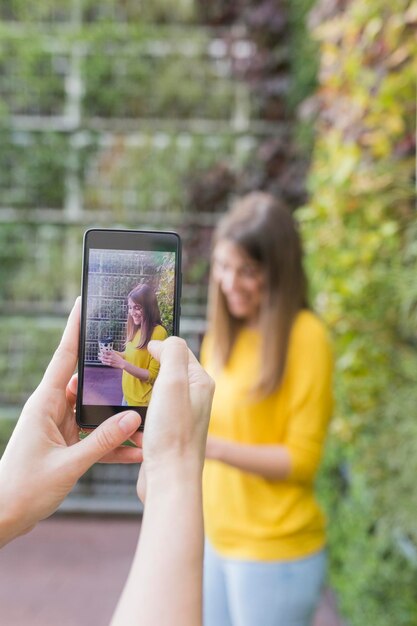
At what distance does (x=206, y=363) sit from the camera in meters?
1.96

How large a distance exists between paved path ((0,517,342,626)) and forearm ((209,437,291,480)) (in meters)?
2.06

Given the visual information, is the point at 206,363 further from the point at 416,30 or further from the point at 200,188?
the point at 200,188

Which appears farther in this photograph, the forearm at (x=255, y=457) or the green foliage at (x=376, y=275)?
the green foliage at (x=376, y=275)

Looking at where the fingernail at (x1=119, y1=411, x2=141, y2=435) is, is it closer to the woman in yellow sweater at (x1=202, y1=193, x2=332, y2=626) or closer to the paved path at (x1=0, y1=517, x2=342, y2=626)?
the woman in yellow sweater at (x1=202, y1=193, x2=332, y2=626)

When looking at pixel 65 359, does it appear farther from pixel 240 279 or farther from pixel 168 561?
pixel 240 279

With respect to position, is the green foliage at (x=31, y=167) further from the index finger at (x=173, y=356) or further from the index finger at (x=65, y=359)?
the index finger at (x=173, y=356)

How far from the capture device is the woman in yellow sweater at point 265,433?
1.62 m

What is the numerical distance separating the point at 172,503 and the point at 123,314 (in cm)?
27

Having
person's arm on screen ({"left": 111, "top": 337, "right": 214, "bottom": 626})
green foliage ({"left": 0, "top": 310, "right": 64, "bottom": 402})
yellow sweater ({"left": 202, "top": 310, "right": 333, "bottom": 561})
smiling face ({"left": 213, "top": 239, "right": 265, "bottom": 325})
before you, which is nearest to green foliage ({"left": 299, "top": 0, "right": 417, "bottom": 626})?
yellow sweater ({"left": 202, "top": 310, "right": 333, "bottom": 561})

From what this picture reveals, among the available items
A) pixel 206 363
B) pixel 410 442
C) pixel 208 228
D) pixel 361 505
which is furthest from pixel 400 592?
pixel 208 228

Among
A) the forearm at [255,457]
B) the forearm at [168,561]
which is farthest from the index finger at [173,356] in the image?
the forearm at [255,457]

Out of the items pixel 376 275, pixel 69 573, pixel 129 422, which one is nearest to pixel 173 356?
pixel 129 422

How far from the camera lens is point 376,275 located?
2111 mm

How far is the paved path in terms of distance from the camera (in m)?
3.47
